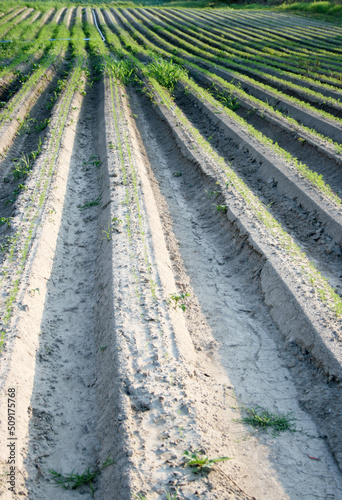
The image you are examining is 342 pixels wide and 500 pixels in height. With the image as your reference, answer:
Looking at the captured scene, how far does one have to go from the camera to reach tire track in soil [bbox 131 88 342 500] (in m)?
2.88

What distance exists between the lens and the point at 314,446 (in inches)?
118

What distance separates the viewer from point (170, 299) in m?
4.06

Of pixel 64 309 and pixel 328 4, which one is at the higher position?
pixel 328 4

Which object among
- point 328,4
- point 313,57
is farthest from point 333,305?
point 328,4

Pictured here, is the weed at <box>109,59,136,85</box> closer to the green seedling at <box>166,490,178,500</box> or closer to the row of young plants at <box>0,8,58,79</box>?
the row of young plants at <box>0,8,58,79</box>

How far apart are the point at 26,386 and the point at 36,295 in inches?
44.0

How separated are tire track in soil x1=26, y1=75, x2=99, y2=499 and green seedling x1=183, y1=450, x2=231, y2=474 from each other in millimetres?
751

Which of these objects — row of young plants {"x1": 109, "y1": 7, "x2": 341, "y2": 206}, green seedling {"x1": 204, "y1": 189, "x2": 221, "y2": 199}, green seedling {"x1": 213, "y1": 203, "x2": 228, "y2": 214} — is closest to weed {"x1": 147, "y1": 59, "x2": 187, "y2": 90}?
row of young plants {"x1": 109, "y1": 7, "x2": 341, "y2": 206}

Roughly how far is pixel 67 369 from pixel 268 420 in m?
1.84

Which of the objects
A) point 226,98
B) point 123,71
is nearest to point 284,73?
point 226,98

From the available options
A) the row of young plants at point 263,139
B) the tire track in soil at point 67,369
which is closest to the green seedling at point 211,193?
the row of young plants at point 263,139

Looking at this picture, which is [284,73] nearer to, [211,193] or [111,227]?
[211,193]

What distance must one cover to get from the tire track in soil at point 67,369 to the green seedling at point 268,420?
1.26 meters

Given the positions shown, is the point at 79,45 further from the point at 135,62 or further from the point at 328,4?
the point at 328,4
